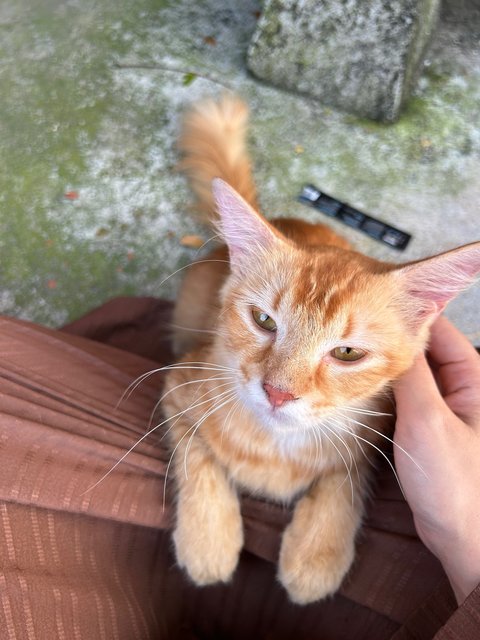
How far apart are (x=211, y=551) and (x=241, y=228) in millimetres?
753

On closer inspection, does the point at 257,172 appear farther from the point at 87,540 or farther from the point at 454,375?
the point at 87,540

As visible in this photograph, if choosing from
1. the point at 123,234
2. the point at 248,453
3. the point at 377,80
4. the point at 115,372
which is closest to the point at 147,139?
the point at 123,234

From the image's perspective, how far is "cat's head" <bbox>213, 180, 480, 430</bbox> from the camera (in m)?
1.08

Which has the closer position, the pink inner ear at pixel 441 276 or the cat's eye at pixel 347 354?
the pink inner ear at pixel 441 276

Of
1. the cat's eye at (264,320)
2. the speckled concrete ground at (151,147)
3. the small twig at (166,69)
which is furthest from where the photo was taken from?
the small twig at (166,69)

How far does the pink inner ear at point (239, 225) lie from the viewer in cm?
115

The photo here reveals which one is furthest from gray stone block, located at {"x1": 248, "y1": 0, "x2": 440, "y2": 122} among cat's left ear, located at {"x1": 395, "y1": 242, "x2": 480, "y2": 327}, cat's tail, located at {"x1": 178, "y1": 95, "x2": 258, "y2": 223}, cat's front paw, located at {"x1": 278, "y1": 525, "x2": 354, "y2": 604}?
cat's front paw, located at {"x1": 278, "y1": 525, "x2": 354, "y2": 604}

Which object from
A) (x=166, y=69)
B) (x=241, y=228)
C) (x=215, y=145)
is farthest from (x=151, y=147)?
(x=241, y=228)

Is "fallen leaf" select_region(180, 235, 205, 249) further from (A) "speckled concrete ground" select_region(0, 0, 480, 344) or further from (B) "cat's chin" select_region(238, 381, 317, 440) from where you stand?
(B) "cat's chin" select_region(238, 381, 317, 440)

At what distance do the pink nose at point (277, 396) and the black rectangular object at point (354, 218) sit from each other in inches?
55.2

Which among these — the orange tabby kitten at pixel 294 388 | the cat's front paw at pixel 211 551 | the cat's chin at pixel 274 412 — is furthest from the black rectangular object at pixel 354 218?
the cat's front paw at pixel 211 551

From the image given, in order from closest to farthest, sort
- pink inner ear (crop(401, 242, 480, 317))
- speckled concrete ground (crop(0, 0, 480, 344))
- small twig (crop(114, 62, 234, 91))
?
pink inner ear (crop(401, 242, 480, 317)), speckled concrete ground (crop(0, 0, 480, 344)), small twig (crop(114, 62, 234, 91))

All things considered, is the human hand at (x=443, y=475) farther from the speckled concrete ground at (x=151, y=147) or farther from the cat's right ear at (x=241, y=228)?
the speckled concrete ground at (x=151, y=147)

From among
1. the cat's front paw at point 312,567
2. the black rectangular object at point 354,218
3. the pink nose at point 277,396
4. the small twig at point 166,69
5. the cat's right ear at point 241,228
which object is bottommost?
the cat's front paw at point 312,567
